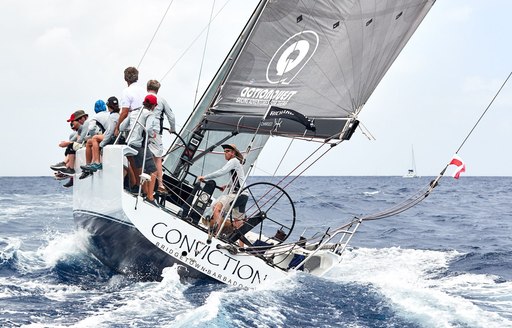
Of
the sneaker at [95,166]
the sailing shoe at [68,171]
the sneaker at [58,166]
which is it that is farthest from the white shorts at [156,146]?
the sneaker at [58,166]

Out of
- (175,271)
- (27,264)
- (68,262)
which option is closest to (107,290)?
(175,271)

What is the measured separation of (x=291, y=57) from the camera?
29.5ft

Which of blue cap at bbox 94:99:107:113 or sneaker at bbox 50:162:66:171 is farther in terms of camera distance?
sneaker at bbox 50:162:66:171

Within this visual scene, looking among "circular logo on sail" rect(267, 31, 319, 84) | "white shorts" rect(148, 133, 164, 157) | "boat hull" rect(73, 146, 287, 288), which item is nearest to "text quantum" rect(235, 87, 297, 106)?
"circular logo on sail" rect(267, 31, 319, 84)

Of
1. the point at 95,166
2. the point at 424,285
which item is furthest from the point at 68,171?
the point at 424,285

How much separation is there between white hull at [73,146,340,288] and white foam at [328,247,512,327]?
1398 mm

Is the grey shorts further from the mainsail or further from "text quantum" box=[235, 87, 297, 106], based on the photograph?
"text quantum" box=[235, 87, 297, 106]

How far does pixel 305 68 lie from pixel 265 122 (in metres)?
1.07

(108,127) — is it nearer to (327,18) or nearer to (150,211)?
(150,211)

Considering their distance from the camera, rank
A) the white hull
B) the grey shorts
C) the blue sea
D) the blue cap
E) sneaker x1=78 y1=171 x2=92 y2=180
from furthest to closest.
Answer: the blue cap
sneaker x1=78 y1=171 x2=92 y2=180
the grey shorts
the white hull
the blue sea

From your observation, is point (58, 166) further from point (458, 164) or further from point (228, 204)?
point (458, 164)

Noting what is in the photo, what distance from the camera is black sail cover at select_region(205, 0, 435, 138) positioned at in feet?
29.0

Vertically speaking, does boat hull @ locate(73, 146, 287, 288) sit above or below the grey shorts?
below

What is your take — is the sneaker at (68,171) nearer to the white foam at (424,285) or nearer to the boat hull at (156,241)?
the boat hull at (156,241)
